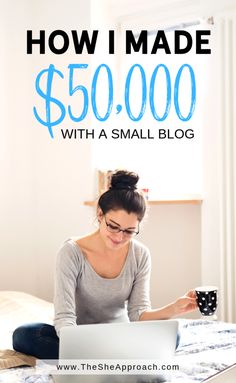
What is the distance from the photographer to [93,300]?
6.49 feet

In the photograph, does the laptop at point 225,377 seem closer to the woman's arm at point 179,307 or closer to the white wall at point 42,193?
the woman's arm at point 179,307

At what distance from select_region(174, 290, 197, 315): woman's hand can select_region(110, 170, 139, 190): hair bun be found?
0.40 meters

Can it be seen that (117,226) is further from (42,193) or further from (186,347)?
(42,193)

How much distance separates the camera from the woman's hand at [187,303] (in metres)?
1.82

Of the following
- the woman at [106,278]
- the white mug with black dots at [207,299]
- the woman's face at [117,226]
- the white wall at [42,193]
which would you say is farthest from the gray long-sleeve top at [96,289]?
the white wall at [42,193]

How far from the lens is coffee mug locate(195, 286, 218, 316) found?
5.60 feet

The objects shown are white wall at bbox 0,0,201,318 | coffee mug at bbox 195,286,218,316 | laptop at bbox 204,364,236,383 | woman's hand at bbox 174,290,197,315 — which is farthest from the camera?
white wall at bbox 0,0,201,318

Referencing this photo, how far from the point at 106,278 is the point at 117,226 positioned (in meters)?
0.20

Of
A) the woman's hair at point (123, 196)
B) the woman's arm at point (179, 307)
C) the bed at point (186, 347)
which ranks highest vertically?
the woman's hair at point (123, 196)

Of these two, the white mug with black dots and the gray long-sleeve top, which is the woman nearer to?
the gray long-sleeve top

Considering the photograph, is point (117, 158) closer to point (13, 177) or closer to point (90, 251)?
point (13, 177)

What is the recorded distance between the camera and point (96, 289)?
197 cm

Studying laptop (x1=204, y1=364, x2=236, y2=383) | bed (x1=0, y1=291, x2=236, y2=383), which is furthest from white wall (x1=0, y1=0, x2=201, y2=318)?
laptop (x1=204, y1=364, x2=236, y2=383)

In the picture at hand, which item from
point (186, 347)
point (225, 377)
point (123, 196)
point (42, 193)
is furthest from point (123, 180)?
point (42, 193)
